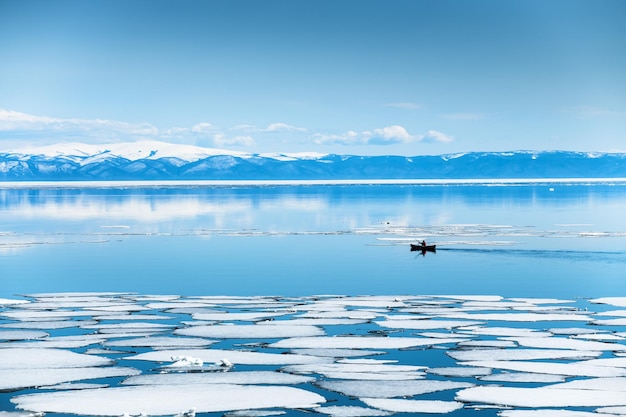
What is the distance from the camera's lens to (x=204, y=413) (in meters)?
6.34

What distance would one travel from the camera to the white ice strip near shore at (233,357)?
8.04m

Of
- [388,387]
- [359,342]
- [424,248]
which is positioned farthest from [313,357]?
[424,248]

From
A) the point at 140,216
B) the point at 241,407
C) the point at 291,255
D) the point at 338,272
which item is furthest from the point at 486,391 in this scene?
the point at 140,216

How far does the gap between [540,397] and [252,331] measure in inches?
140

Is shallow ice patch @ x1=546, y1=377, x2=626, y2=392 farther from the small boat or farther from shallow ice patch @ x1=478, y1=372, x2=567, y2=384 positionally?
the small boat

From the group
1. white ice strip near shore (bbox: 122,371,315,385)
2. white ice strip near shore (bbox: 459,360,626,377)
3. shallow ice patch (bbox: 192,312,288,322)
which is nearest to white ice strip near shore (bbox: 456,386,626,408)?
white ice strip near shore (bbox: 459,360,626,377)

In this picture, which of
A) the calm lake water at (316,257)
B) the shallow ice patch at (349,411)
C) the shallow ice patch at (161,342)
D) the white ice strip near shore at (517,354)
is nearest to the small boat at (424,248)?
the calm lake water at (316,257)

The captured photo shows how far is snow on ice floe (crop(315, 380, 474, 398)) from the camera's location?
686 cm

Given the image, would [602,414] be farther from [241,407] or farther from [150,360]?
[150,360]

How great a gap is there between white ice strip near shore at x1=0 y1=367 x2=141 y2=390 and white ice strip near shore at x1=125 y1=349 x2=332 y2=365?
535mm

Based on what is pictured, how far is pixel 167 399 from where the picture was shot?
6.61m

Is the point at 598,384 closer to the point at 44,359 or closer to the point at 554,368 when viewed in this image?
the point at 554,368

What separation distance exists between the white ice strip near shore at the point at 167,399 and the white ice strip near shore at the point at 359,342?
1702 mm

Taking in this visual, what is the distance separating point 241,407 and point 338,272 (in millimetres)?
9802
